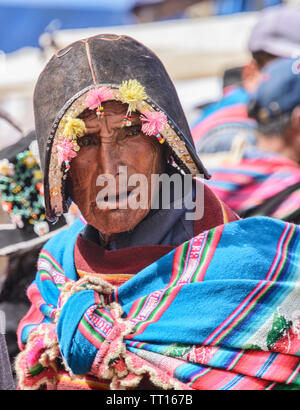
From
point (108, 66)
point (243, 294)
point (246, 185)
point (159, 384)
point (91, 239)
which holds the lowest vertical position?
point (159, 384)

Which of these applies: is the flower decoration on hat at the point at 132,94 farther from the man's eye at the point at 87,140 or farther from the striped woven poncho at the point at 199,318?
the striped woven poncho at the point at 199,318

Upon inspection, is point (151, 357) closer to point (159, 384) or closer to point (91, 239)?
point (159, 384)

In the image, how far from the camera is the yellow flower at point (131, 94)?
82.2 inches

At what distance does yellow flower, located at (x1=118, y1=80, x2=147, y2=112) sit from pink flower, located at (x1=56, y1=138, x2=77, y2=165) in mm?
239

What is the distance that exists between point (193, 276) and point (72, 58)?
874 millimetres

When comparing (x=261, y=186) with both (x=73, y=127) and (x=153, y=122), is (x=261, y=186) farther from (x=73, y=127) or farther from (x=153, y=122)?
(x=73, y=127)

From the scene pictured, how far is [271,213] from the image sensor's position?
3439 mm

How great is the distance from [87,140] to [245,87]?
3460mm

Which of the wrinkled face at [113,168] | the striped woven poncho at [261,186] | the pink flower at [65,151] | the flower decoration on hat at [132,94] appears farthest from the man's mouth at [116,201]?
the striped woven poncho at [261,186]

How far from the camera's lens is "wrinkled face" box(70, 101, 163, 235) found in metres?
2.17

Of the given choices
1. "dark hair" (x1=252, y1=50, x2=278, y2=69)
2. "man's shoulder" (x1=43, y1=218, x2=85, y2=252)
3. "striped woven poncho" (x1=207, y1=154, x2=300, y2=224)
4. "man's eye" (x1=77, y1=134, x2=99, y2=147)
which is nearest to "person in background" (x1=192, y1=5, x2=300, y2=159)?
"dark hair" (x1=252, y1=50, x2=278, y2=69)

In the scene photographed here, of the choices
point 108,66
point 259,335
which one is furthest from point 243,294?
point 108,66

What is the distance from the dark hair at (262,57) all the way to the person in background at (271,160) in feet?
4.38

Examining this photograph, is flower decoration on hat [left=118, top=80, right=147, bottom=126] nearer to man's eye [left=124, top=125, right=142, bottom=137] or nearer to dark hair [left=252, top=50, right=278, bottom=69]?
man's eye [left=124, top=125, right=142, bottom=137]
